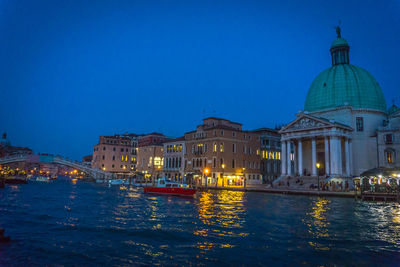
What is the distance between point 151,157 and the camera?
256ft

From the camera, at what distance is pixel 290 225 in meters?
15.9

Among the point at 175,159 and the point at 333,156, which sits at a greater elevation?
the point at 175,159

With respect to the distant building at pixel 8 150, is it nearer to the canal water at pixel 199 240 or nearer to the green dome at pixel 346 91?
the green dome at pixel 346 91

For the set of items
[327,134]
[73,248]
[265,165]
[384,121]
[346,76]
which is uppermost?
[346,76]

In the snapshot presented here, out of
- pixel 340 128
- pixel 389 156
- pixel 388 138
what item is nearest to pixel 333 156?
pixel 340 128

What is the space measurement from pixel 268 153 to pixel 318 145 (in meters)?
13.4

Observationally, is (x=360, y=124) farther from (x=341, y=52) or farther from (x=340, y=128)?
(x=341, y=52)

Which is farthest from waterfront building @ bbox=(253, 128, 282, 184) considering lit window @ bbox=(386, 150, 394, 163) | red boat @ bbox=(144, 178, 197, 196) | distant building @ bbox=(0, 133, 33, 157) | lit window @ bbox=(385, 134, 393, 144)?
distant building @ bbox=(0, 133, 33, 157)

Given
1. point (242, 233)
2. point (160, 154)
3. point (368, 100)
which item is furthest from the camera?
point (160, 154)

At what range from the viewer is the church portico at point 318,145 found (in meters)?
45.5

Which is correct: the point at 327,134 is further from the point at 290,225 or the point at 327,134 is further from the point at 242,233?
the point at 242,233

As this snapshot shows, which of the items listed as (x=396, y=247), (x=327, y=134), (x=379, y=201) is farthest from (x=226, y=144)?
(x=396, y=247)

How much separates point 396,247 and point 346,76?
4751 cm

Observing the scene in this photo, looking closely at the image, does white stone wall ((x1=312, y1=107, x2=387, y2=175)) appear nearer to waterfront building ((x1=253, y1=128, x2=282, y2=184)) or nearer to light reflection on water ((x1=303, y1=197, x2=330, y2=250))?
waterfront building ((x1=253, y1=128, x2=282, y2=184))
